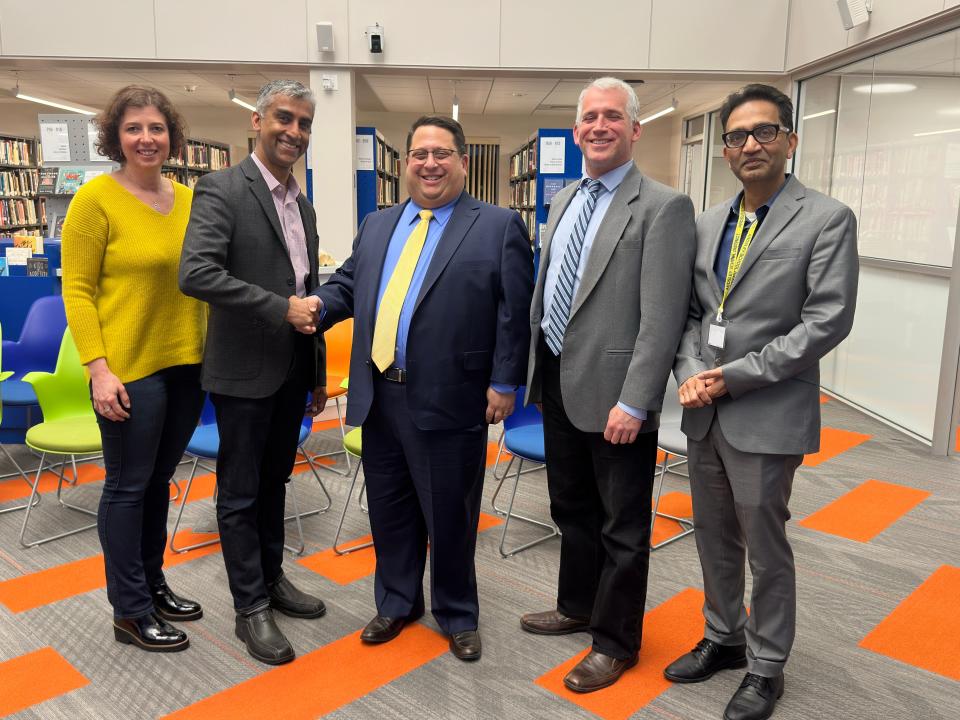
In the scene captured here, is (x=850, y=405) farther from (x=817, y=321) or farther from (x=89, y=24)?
(x=89, y=24)

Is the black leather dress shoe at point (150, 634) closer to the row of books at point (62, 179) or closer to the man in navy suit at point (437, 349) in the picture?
the man in navy suit at point (437, 349)

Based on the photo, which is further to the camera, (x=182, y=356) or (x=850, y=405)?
(x=850, y=405)

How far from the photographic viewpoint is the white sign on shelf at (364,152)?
25.1ft

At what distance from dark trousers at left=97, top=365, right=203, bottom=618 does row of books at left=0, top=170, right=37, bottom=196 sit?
954 cm

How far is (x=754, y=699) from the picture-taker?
2.09 m

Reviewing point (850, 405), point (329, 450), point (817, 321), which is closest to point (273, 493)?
point (817, 321)

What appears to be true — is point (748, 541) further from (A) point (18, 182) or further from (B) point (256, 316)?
(A) point (18, 182)

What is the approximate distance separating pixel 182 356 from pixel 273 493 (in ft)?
1.85

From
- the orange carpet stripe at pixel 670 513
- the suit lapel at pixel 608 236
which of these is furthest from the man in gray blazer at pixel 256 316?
the orange carpet stripe at pixel 670 513


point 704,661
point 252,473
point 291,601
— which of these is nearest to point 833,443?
point 704,661

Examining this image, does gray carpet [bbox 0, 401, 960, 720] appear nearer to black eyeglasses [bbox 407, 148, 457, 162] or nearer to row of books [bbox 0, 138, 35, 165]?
black eyeglasses [bbox 407, 148, 457, 162]

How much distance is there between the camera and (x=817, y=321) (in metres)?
1.85

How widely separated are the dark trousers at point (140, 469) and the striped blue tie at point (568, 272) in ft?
3.73

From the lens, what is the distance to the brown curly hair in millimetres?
2217
